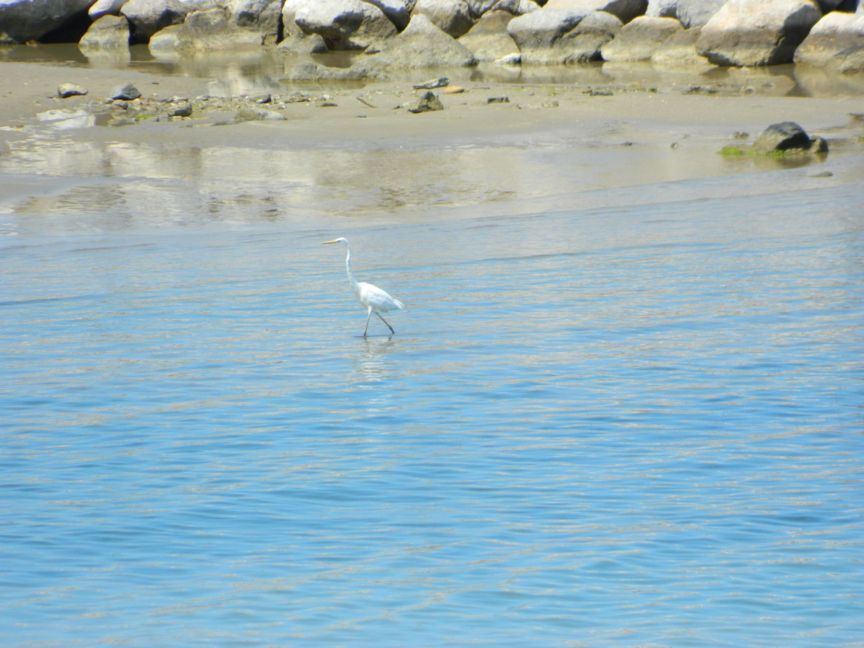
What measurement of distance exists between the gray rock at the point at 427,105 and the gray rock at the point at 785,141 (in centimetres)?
678

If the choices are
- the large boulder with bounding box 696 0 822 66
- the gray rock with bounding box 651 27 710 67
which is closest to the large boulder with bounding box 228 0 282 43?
the gray rock with bounding box 651 27 710 67

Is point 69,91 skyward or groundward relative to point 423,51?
groundward

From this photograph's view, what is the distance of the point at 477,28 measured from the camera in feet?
126

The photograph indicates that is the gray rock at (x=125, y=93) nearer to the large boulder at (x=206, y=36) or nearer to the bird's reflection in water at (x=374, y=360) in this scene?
the large boulder at (x=206, y=36)

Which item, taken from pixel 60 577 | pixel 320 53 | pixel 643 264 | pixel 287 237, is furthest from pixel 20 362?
pixel 320 53

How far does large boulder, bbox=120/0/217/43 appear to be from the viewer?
42562mm

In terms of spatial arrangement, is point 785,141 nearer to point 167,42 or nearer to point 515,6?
point 515,6

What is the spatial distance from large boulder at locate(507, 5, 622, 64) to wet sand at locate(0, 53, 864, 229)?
22.1 feet

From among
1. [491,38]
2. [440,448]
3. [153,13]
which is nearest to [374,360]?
[440,448]

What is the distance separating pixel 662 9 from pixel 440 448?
29637 mm

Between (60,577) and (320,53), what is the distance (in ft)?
109

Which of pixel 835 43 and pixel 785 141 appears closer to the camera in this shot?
pixel 785 141

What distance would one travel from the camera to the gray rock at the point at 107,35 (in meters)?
41.6

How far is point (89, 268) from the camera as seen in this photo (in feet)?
43.8
